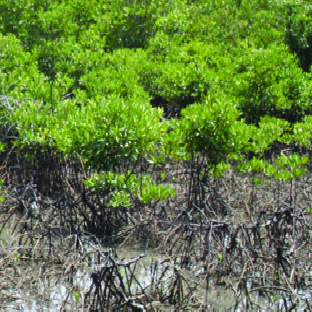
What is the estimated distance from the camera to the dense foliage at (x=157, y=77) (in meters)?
8.88

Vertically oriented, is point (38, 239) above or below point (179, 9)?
below

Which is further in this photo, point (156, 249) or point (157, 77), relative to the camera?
point (157, 77)

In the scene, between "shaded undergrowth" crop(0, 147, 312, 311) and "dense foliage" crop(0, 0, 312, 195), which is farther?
"dense foliage" crop(0, 0, 312, 195)

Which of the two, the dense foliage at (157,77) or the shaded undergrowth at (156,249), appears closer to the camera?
the shaded undergrowth at (156,249)

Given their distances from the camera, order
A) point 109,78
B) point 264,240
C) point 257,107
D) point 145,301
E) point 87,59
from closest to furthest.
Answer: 1. point 145,301
2. point 264,240
3. point 257,107
4. point 109,78
5. point 87,59

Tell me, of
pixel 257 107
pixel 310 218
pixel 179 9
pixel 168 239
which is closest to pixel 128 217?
pixel 168 239

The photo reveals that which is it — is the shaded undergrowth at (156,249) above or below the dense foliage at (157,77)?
below

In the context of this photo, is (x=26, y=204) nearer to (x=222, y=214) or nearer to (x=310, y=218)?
(x=222, y=214)

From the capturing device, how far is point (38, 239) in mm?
7418

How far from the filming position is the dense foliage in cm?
888

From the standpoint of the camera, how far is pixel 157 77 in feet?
47.8

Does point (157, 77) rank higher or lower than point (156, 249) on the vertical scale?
higher

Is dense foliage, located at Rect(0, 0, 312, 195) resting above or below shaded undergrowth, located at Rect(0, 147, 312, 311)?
above

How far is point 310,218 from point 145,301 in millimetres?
3846
